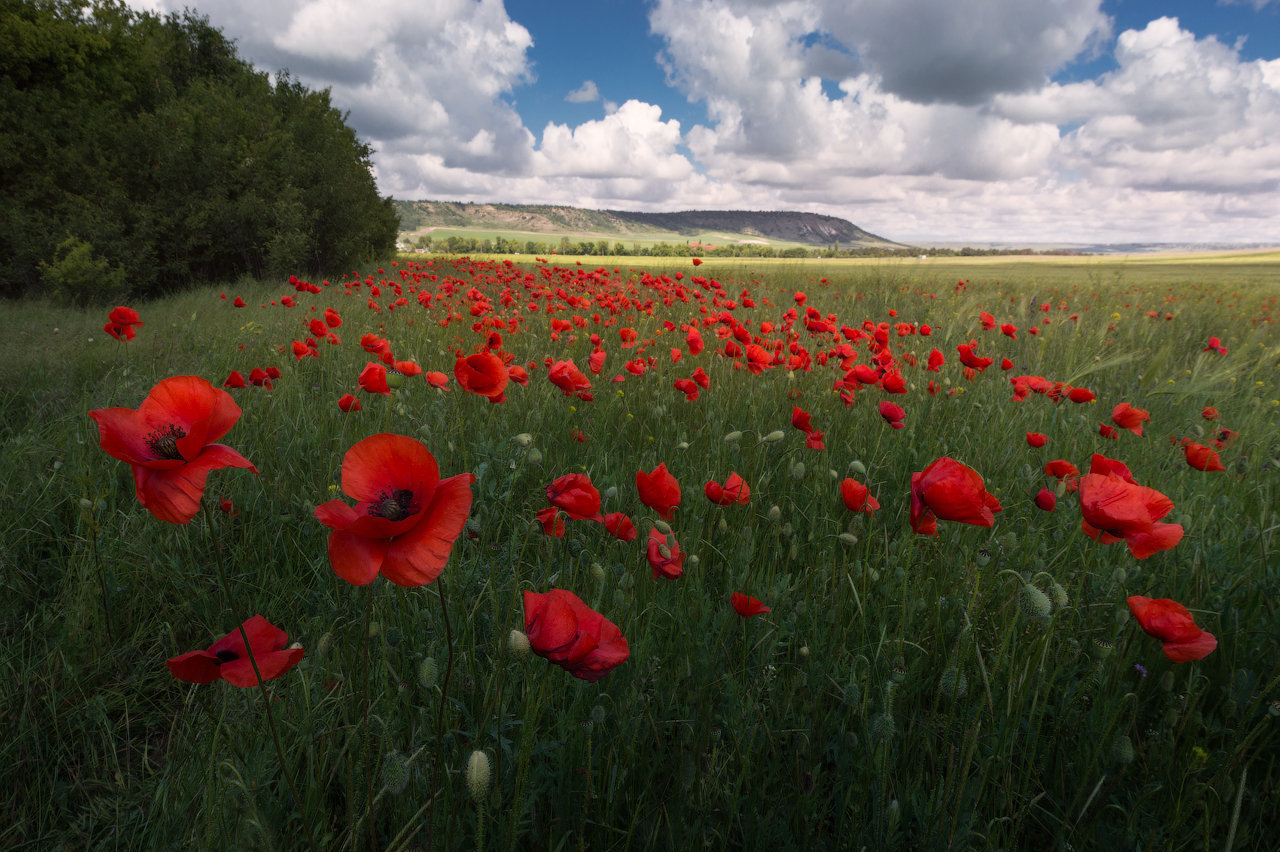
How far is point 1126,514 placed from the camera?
3.53 feet

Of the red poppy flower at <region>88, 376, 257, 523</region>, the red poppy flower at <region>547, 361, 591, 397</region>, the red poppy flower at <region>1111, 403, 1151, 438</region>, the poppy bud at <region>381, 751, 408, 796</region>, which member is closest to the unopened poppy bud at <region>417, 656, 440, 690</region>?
the poppy bud at <region>381, 751, 408, 796</region>

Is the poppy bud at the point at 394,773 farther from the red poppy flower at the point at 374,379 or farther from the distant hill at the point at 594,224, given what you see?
the distant hill at the point at 594,224

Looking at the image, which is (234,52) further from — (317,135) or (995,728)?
(995,728)

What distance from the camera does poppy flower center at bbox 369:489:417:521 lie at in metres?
0.79

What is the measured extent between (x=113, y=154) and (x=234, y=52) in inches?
472

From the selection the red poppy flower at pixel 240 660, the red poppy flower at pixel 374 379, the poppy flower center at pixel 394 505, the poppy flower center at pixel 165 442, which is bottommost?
the red poppy flower at pixel 240 660

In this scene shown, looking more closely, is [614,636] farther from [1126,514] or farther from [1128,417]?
[1128,417]

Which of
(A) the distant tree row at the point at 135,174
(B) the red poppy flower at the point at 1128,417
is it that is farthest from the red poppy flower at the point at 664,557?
(A) the distant tree row at the point at 135,174

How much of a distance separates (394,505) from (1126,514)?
1.30 metres

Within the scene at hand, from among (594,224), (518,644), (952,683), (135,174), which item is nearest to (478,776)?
(518,644)

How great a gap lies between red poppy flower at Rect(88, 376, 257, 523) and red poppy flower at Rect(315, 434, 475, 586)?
141 millimetres

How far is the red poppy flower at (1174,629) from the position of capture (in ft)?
3.37

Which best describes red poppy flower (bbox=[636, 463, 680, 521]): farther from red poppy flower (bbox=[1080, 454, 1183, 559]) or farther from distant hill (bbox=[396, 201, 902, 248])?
distant hill (bbox=[396, 201, 902, 248])

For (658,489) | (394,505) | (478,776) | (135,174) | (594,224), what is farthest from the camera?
(594,224)
